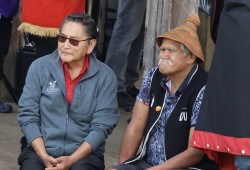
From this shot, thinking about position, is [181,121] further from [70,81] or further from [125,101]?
[125,101]

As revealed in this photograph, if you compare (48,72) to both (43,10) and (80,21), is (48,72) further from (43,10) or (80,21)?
(43,10)

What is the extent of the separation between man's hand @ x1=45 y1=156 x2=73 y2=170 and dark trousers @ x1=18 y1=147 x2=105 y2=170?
37 mm

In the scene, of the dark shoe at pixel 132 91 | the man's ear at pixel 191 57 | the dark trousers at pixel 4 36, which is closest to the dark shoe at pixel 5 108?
the dark trousers at pixel 4 36

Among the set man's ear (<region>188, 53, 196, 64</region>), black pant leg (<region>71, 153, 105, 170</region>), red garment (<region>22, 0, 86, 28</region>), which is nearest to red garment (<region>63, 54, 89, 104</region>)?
black pant leg (<region>71, 153, 105, 170</region>)

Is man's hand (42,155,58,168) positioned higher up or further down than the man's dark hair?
further down

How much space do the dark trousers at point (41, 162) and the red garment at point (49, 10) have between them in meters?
2.00

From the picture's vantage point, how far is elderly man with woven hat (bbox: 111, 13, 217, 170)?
4.98 meters

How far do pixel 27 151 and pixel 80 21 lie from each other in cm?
86

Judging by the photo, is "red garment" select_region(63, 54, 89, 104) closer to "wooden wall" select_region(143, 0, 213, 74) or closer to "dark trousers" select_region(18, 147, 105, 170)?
"dark trousers" select_region(18, 147, 105, 170)

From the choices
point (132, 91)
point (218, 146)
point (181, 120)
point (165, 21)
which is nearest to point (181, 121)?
point (181, 120)

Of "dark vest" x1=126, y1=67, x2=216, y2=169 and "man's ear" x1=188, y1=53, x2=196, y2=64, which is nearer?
"dark vest" x1=126, y1=67, x2=216, y2=169

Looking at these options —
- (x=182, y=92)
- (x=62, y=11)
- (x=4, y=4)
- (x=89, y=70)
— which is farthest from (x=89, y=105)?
(x=4, y=4)

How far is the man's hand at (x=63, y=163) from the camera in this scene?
5059 millimetres

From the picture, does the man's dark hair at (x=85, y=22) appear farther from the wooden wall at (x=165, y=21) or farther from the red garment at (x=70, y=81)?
the wooden wall at (x=165, y=21)
